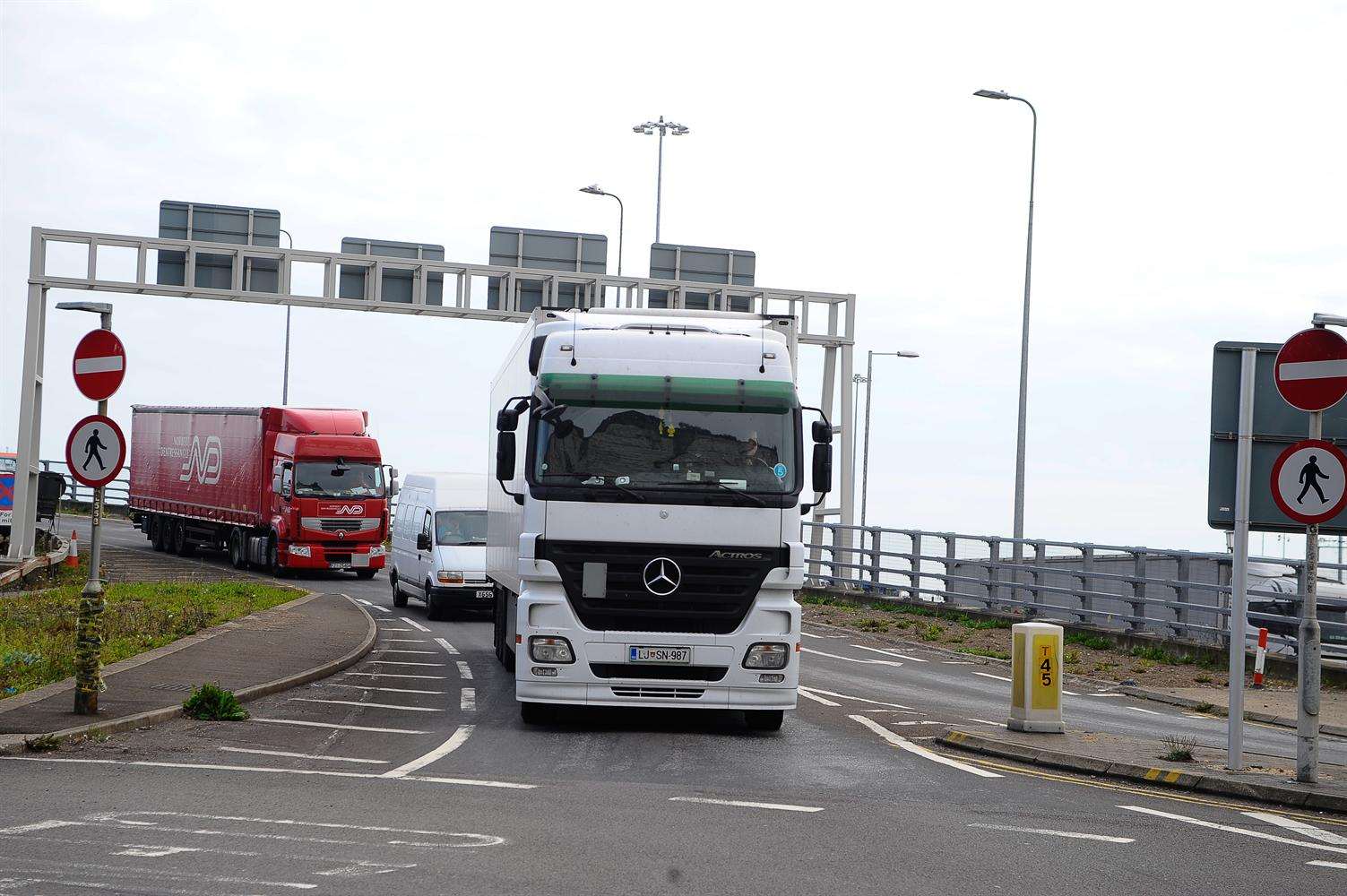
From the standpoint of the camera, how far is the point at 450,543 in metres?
27.2

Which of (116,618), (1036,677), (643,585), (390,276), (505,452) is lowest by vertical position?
(116,618)

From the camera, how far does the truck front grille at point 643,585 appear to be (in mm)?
12711

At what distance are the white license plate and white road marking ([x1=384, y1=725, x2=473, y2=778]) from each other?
144 cm

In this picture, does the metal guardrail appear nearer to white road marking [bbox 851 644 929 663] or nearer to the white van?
white road marking [bbox 851 644 929 663]

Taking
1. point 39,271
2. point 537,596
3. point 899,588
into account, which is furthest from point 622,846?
point 39,271

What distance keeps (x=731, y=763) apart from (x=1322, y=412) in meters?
4.98

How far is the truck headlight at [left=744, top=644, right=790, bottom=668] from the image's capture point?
12836 mm

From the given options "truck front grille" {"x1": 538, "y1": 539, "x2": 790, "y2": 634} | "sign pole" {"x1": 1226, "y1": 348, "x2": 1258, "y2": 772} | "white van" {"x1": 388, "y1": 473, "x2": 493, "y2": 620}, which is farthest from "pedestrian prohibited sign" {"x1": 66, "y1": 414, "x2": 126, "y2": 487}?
"white van" {"x1": 388, "y1": 473, "x2": 493, "y2": 620}

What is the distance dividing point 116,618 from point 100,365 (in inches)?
335

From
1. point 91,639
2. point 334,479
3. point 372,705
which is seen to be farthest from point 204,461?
point 91,639

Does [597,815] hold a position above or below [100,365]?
below

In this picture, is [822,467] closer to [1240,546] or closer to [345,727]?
[1240,546]

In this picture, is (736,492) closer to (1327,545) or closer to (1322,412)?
(1322,412)

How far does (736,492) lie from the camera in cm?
1279
